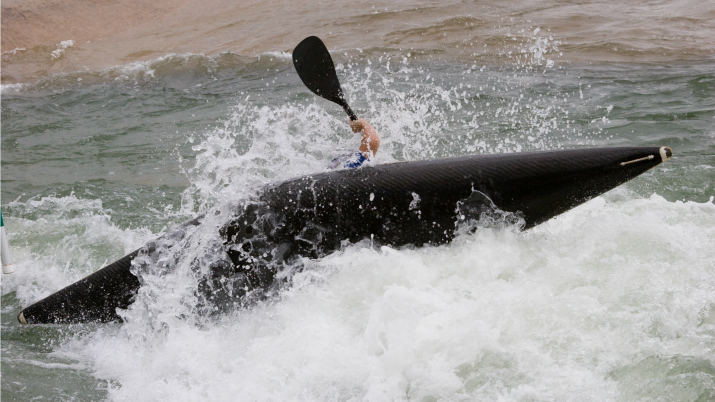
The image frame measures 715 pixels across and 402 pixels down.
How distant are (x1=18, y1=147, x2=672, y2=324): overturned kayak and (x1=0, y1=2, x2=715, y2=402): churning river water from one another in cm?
11

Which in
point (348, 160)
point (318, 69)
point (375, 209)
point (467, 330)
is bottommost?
point (467, 330)

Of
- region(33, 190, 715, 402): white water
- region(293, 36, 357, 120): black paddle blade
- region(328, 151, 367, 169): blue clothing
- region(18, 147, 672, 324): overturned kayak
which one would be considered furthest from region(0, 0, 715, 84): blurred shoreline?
region(18, 147, 672, 324): overturned kayak

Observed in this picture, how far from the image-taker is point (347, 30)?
11.5 metres

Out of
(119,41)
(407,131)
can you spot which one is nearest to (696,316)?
(407,131)

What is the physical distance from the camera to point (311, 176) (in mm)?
3469

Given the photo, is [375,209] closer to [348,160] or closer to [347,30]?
[348,160]

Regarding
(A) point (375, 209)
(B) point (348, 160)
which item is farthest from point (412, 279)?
(B) point (348, 160)

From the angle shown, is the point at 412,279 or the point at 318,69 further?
the point at 318,69

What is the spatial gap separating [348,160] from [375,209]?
2.37 feet

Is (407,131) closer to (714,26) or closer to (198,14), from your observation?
(714,26)

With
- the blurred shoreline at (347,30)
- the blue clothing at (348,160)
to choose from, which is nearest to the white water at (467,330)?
the blue clothing at (348,160)

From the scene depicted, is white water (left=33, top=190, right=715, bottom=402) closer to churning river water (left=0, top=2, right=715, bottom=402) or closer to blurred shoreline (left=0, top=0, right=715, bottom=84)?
churning river water (left=0, top=2, right=715, bottom=402)

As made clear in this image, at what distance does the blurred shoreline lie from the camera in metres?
9.34

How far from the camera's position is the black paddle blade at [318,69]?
4.08 metres
